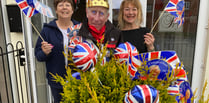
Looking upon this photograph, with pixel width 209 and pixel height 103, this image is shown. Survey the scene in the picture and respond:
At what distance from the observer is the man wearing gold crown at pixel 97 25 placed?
3.08 feet

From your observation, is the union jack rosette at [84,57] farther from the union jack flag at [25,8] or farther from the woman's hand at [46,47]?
the union jack flag at [25,8]

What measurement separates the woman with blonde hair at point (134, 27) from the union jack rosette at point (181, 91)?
498 mm

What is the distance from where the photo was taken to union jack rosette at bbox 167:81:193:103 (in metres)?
0.68

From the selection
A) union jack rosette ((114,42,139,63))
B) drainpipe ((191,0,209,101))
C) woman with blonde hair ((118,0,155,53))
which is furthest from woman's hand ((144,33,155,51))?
drainpipe ((191,0,209,101))

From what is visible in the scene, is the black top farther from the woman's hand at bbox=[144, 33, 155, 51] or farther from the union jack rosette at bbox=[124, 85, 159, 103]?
the union jack rosette at bbox=[124, 85, 159, 103]

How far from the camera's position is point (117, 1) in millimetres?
1478

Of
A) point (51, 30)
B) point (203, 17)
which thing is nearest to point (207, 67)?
point (203, 17)

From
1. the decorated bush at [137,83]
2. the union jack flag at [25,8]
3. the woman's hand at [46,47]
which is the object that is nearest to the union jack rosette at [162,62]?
the decorated bush at [137,83]

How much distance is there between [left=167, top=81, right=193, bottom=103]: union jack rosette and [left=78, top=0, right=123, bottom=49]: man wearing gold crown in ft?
1.37

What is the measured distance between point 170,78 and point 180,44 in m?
1.89

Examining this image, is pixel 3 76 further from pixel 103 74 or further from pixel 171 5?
pixel 171 5

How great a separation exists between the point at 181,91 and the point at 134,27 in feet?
2.32

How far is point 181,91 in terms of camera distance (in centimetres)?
69

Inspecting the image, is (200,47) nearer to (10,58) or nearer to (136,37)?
(136,37)
